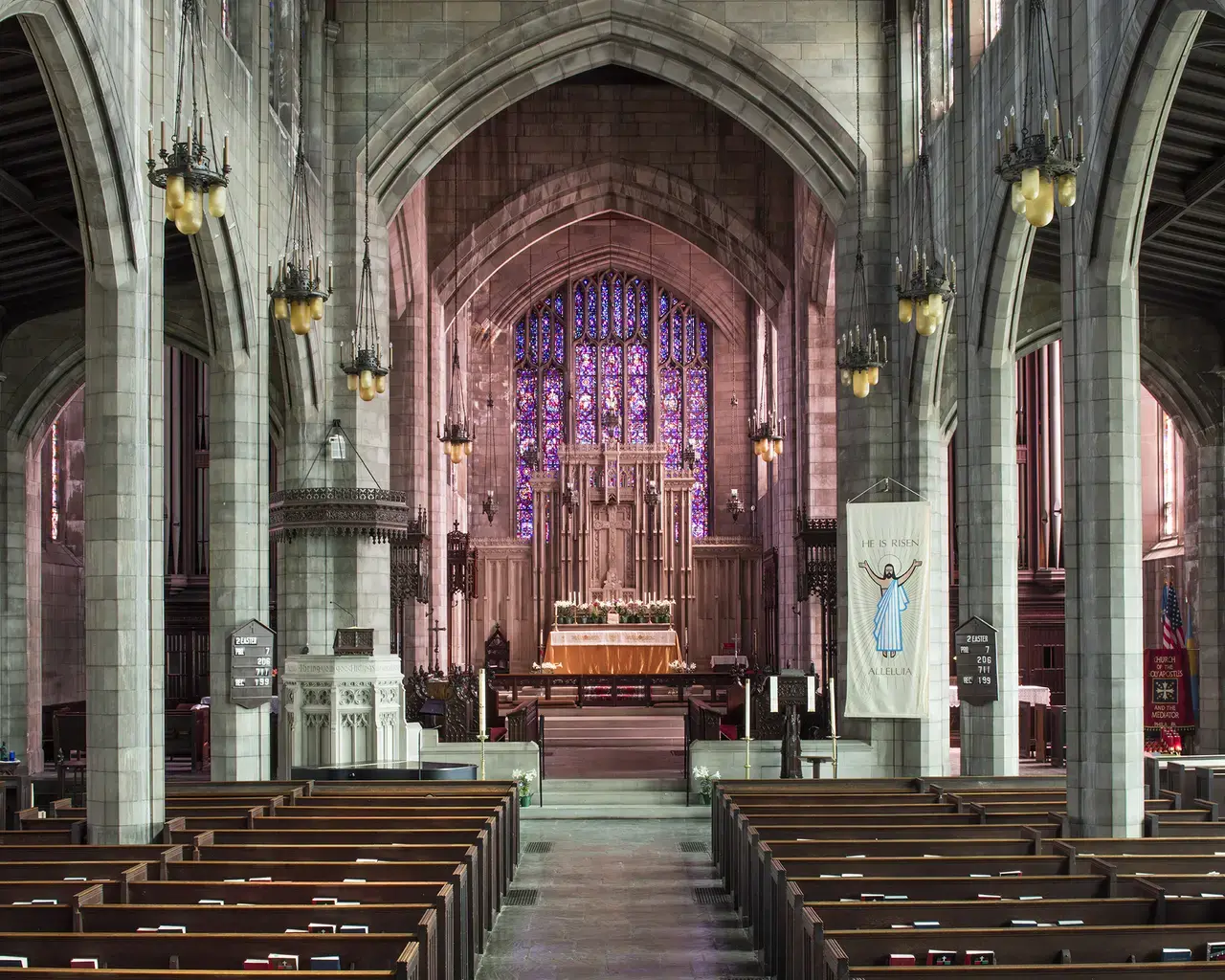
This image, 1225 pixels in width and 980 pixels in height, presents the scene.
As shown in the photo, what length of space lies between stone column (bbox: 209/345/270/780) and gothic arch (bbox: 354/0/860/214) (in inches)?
212

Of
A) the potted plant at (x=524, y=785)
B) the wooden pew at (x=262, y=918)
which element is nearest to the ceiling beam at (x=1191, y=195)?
the potted plant at (x=524, y=785)

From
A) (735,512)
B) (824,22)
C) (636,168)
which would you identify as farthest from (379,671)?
(735,512)

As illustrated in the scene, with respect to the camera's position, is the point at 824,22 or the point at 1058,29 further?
the point at 824,22

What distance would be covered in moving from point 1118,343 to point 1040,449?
15.6 metres

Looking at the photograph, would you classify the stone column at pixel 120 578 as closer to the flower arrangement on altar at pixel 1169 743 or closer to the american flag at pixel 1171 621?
the flower arrangement on altar at pixel 1169 743

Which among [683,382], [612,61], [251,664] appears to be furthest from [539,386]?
[251,664]

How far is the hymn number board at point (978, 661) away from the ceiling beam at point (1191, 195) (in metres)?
4.52

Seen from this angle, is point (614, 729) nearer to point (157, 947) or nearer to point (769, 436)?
point (769, 436)

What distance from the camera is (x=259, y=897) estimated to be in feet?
24.5

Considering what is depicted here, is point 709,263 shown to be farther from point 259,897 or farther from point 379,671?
point 259,897

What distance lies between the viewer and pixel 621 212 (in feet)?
91.7

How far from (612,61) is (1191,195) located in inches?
333

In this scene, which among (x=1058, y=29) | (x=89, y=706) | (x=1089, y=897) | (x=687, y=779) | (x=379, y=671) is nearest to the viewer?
(x=1089, y=897)

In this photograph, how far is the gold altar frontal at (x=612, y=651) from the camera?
97.0 feet
